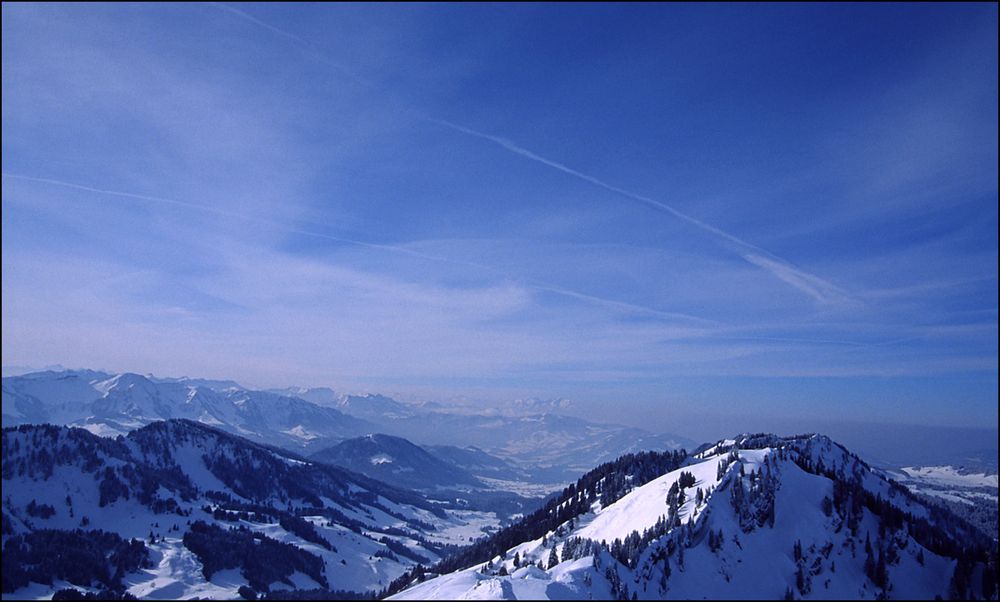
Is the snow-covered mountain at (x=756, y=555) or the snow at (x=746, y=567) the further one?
the snow-covered mountain at (x=756, y=555)

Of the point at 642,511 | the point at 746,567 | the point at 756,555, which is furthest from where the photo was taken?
the point at 642,511

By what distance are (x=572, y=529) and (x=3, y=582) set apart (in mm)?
205445

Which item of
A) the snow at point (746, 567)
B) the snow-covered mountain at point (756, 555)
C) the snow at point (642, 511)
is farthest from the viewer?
the snow at point (642, 511)

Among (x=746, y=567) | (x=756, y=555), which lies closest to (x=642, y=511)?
(x=756, y=555)

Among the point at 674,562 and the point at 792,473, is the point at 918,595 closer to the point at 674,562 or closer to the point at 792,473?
the point at 792,473

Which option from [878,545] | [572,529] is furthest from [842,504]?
[572,529]

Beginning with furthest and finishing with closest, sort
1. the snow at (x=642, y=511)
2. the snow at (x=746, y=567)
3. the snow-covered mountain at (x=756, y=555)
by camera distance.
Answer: the snow at (x=642, y=511) → the snow-covered mountain at (x=756, y=555) → the snow at (x=746, y=567)

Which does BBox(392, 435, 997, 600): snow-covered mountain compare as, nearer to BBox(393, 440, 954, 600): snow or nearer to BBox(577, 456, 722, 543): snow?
BBox(393, 440, 954, 600): snow

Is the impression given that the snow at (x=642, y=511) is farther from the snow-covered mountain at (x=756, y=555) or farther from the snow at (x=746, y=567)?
the snow at (x=746, y=567)

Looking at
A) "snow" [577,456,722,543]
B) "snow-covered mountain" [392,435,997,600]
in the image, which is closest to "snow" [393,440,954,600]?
"snow-covered mountain" [392,435,997,600]

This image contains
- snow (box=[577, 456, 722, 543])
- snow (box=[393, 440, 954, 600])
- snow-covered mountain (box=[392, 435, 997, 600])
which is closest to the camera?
snow (box=[393, 440, 954, 600])

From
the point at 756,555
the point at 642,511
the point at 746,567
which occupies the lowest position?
the point at 746,567

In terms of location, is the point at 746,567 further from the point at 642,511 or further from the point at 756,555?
the point at 642,511

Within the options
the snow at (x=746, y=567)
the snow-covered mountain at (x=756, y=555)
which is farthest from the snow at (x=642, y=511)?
the snow at (x=746, y=567)
